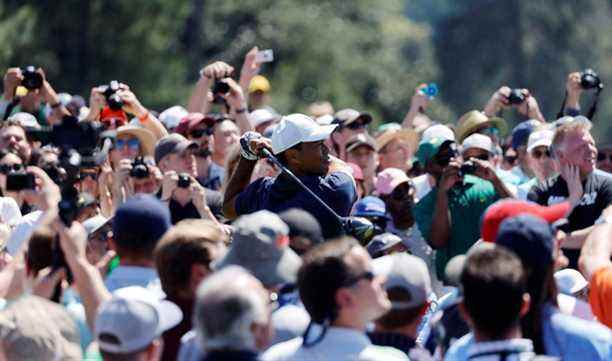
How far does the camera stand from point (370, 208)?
35.3 ft

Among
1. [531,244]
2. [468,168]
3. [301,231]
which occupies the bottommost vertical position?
[468,168]

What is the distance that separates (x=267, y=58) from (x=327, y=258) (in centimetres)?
786

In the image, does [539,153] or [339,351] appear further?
[539,153]

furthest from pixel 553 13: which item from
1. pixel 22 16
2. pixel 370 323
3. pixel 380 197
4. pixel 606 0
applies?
pixel 370 323

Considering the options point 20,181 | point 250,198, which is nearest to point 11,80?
point 250,198

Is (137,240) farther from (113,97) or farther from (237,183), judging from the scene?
(113,97)

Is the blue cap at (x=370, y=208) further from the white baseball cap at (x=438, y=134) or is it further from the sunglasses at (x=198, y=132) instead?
the sunglasses at (x=198, y=132)

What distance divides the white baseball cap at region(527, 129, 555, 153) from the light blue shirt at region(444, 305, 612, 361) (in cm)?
560

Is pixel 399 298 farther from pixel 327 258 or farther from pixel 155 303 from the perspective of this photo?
pixel 155 303

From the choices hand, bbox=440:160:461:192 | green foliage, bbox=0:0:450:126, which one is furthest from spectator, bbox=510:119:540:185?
green foliage, bbox=0:0:450:126

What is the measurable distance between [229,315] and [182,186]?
4706 millimetres

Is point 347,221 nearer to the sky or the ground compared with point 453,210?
nearer to the sky

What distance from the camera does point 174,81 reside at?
36.3 m

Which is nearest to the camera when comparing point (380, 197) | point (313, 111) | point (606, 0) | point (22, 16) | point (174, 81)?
point (380, 197)
